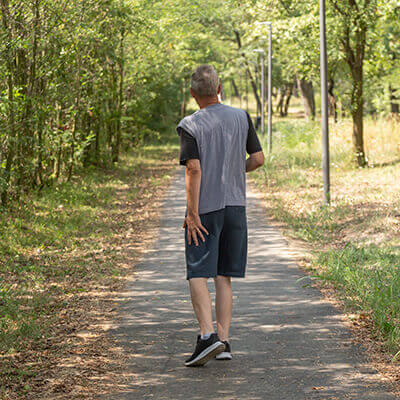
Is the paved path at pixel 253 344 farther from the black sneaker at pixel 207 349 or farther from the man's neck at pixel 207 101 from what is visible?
the man's neck at pixel 207 101

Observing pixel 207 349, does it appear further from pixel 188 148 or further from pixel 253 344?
pixel 188 148

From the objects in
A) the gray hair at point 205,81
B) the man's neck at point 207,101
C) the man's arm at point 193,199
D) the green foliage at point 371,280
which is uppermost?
the gray hair at point 205,81

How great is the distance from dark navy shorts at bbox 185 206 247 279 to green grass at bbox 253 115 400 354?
1382 mm

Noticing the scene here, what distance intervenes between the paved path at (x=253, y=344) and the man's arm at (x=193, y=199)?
98 cm

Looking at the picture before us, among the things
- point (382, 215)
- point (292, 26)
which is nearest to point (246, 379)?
point (382, 215)

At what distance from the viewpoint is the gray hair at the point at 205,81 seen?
4.55 meters

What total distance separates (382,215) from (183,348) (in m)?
6.37

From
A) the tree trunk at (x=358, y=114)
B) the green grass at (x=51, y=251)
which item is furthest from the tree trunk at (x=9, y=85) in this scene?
the tree trunk at (x=358, y=114)

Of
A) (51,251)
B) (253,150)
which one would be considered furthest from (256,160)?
(51,251)

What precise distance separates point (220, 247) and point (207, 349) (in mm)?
736

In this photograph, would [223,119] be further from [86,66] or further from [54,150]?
[86,66]

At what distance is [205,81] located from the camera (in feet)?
14.9

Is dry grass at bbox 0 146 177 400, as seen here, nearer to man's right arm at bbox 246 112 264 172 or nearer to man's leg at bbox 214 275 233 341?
man's leg at bbox 214 275 233 341

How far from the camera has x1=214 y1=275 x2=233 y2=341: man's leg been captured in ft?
15.6
